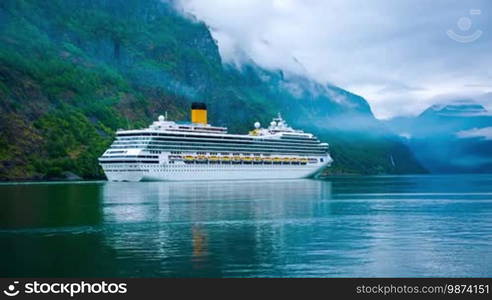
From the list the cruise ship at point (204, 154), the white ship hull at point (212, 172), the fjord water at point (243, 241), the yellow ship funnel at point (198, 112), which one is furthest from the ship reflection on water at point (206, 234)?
the yellow ship funnel at point (198, 112)

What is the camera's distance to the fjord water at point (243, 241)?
31.4 m

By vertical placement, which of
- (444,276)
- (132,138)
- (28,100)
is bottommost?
(444,276)

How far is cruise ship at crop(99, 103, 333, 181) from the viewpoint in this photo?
147 metres

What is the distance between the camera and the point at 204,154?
15950cm

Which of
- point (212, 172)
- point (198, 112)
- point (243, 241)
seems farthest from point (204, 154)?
point (243, 241)

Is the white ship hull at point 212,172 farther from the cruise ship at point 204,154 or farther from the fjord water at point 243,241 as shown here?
the fjord water at point 243,241

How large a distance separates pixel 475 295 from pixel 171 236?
22.2 m

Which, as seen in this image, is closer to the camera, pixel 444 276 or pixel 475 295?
pixel 475 295

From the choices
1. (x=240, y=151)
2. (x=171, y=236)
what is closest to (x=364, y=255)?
(x=171, y=236)

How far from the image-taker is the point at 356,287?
25375 mm

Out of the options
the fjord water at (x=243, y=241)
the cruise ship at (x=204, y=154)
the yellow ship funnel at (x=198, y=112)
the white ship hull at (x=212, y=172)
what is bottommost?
the fjord water at (x=243, y=241)

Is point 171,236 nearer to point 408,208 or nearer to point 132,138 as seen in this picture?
point 408,208

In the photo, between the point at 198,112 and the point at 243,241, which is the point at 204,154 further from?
the point at 243,241

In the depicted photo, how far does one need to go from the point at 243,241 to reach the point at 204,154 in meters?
120
